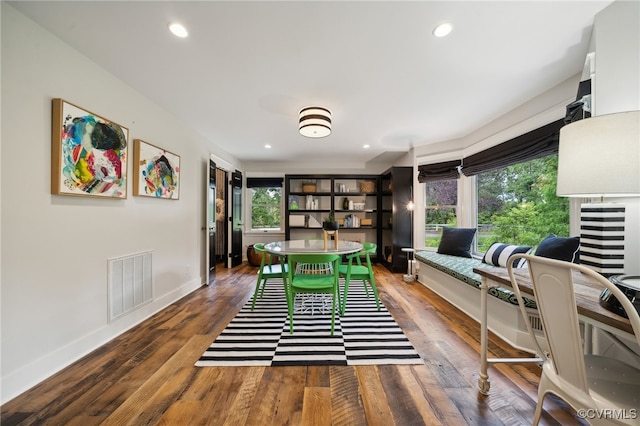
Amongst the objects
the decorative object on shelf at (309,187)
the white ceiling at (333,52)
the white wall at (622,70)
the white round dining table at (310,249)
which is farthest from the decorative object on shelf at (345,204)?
the white wall at (622,70)

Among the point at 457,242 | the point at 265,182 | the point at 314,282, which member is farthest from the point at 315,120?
the point at 265,182

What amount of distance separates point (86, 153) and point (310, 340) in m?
2.32

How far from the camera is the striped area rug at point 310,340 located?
6.20 feet

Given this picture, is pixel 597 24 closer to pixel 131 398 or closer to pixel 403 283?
pixel 403 283

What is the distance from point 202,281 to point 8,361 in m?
2.43

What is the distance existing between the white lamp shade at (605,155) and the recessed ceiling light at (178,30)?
230 cm

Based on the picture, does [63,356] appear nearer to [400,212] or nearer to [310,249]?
[310,249]

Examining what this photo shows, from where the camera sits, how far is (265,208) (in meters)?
6.09

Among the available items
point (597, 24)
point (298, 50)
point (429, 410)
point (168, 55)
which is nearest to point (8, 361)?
point (168, 55)

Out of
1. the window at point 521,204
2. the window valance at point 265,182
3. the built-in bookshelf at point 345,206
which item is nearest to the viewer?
the window at point 521,204

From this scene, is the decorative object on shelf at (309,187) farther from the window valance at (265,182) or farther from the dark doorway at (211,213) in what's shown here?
the dark doorway at (211,213)

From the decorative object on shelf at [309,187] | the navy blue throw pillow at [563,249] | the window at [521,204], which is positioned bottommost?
the navy blue throw pillow at [563,249]

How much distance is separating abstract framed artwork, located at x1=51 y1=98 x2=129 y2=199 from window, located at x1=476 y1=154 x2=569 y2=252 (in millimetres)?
4215

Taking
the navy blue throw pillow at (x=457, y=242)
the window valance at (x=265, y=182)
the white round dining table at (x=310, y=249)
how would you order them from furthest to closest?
the window valance at (x=265, y=182) < the navy blue throw pillow at (x=457, y=242) < the white round dining table at (x=310, y=249)
